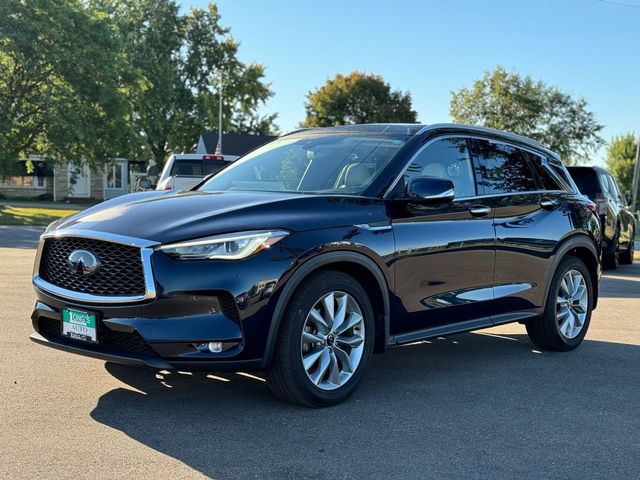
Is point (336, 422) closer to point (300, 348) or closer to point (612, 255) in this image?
point (300, 348)

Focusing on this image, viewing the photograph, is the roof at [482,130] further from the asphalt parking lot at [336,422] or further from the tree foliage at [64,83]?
the tree foliage at [64,83]

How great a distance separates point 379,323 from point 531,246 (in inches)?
76.4

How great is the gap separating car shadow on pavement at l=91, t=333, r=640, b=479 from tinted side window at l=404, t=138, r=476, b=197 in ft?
4.81

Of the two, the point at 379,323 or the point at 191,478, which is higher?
the point at 379,323

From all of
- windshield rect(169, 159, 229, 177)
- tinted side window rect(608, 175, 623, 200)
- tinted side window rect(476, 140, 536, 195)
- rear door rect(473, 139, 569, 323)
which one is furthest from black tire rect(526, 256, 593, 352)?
windshield rect(169, 159, 229, 177)

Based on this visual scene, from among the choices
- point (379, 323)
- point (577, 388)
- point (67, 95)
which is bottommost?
point (577, 388)

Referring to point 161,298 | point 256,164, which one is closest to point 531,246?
point 256,164

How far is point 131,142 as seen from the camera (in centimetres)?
3200

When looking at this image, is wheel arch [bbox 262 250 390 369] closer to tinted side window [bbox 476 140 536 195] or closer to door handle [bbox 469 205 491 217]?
door handle [bbox 469 205 491 217]

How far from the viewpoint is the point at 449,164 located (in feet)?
18.2

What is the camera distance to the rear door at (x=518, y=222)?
570cm

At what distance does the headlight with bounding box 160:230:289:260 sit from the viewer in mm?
3924

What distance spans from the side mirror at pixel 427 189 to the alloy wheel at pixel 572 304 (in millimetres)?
2156

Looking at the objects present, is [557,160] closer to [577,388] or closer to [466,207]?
[466,207]
